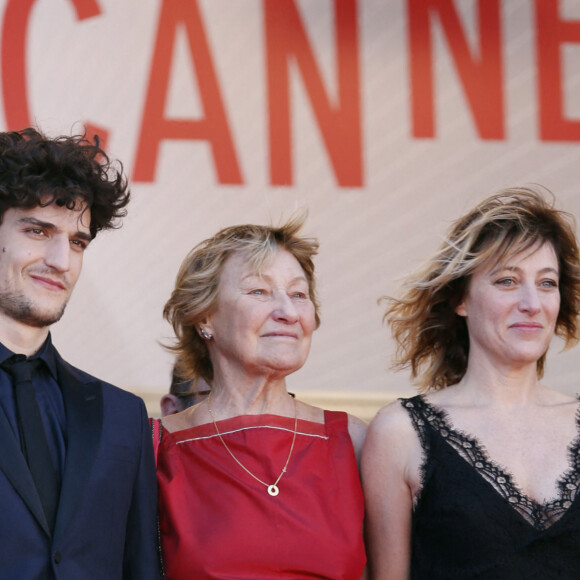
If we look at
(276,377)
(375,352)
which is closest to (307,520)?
(276,377)

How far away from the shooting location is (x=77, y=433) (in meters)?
2.44

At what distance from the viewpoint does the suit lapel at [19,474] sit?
226 cm

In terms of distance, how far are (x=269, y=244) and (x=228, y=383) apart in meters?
0.41

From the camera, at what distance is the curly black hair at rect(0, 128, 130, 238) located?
2.64 meters

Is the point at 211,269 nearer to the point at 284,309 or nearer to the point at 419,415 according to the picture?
the point at 284,309

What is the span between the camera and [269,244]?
296cm

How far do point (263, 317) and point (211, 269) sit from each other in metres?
0.23

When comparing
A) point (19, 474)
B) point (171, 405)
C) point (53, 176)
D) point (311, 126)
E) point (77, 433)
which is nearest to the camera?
point (19, 474)

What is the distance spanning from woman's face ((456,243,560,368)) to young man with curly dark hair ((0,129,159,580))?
950 millimetres

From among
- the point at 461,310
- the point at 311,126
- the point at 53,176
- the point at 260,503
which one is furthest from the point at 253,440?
the point at 311,126

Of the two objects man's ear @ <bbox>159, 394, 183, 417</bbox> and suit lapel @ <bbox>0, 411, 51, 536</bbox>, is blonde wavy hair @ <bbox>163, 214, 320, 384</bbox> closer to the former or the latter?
man's ear @ <bbox>159, 394, 183, 417</bbox>

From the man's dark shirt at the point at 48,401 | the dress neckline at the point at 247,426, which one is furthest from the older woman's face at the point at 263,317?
the man's dark shirt at the point at 48,401

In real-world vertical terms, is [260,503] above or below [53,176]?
below

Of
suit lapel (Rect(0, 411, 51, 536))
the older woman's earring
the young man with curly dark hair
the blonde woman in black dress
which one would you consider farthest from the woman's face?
suit lapel (Rect(0, 411, 51, 536))
